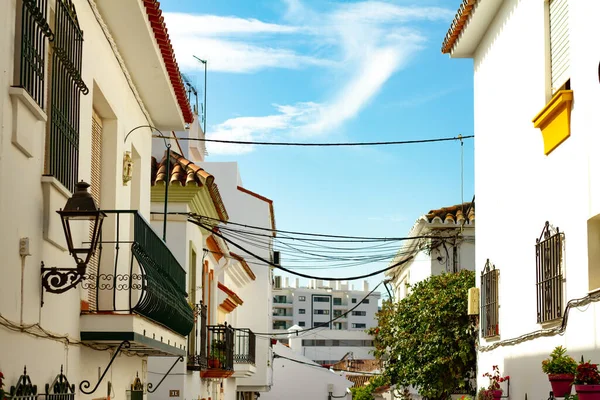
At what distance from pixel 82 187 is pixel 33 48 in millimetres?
1170

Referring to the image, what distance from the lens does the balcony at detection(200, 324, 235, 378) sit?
22594 mm

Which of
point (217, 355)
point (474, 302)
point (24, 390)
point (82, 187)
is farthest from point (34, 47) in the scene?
point (217, 355)

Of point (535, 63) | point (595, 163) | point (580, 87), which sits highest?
point (535, 63)

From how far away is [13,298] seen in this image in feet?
23.1

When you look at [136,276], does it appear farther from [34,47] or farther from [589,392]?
[589,392]

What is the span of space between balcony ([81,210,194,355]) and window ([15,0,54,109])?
1.41 metres

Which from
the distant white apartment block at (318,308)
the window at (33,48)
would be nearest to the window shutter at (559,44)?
the window at (33,48)

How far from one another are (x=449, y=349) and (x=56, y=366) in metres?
11.2

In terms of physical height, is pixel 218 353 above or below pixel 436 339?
below

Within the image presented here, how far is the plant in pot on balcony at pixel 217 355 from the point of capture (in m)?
22.8

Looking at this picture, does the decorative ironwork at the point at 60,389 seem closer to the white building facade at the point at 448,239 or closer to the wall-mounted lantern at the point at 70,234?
the wall-mounted lantern at the point at 70,234

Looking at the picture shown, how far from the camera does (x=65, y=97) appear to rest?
8781 mm

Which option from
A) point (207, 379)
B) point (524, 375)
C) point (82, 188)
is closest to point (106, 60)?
point (82, 188)

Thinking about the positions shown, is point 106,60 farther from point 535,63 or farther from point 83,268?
point 535,63
